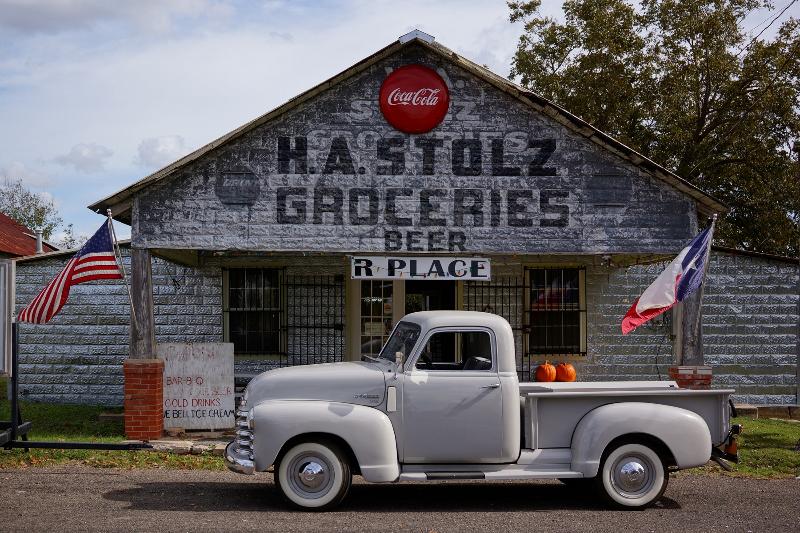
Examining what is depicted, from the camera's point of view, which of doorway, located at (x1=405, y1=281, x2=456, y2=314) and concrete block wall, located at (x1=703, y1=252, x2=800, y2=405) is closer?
doorway, located at (x1=405, y1=281, x2=456, y2=314)

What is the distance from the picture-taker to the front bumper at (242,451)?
9.21m

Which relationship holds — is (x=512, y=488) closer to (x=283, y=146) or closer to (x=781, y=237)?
(x=283, y=146)

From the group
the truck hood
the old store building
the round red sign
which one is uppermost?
the round red sign

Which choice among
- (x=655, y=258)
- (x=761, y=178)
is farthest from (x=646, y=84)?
(x=655, y=258)

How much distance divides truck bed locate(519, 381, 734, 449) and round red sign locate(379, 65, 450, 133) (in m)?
5.11

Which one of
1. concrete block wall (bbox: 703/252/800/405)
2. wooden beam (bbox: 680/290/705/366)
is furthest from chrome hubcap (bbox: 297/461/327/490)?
concrete block wall (bbox: 703/252/800/405)

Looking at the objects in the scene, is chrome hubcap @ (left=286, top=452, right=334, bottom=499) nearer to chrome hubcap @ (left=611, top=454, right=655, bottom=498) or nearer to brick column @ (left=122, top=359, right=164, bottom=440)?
chrome hubcap @ (left=611, top=454, right=655, bottom=498)

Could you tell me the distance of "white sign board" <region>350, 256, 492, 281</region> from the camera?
13.6m

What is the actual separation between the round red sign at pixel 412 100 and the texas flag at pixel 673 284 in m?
3.89

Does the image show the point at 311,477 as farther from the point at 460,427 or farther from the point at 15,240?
the point at 15,240

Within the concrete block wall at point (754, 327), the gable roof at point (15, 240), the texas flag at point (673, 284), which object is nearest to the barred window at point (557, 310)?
the concrete block wall at point (754, 327)

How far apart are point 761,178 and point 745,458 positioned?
1339cm

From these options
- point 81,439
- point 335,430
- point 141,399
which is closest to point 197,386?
point 141,399

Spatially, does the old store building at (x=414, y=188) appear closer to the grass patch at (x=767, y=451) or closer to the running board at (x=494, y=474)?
the grass patch at (x=767, y=451)
